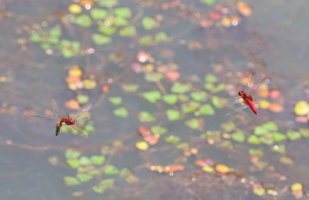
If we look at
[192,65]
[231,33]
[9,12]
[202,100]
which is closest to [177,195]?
[202,100]

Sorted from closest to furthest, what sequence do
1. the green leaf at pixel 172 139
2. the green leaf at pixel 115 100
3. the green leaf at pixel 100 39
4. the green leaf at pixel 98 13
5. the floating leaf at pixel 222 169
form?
1. the floating leaf at pixel 222 169
2. the green leaf at pixel 172 139
3. the green leaf at pixel 115 100
4. the green leaf at pixel 100 39
5. the green leaf at pixel 98 13

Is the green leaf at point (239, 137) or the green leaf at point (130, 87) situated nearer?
the green leaf at point (239, 137)

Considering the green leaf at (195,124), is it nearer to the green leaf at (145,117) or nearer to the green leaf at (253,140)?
the green leaf at (145,117)

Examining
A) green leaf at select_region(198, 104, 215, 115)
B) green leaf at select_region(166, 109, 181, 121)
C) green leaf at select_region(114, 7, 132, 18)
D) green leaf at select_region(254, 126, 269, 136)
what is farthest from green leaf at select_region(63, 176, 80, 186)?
green leaf at select_region(114, 7, 132, 18)

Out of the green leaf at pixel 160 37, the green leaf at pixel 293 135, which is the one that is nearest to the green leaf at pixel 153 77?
the green leaf at pixel 160 37

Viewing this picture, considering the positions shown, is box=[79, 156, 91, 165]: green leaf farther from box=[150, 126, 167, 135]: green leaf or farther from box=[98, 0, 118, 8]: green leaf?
box=[98, 0, 118, 8]: green leaf

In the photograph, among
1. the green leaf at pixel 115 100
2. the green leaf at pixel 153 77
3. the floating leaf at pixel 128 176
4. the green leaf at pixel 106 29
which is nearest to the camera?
the floating leaf at pixel 128 176
